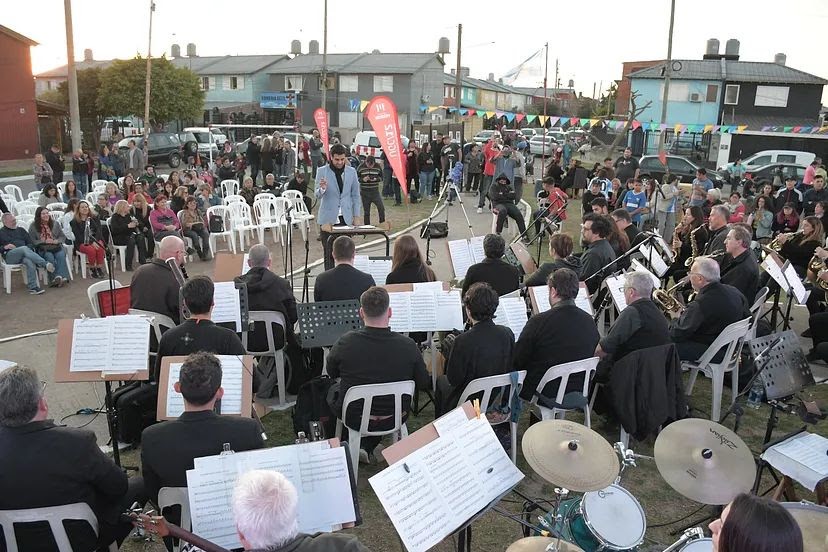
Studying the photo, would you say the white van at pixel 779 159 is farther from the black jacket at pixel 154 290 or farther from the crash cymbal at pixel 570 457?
the crash cymbal at pixel 570 457

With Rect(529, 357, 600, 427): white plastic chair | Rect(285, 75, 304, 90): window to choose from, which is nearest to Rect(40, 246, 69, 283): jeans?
Rect(529, 357, 600, 427): white plastic chair

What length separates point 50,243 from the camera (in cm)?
938

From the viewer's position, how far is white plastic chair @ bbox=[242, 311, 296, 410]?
5555 millimetres

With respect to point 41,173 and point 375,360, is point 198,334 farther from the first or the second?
point 41,173

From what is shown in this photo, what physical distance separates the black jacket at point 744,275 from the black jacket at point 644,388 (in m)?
2.26

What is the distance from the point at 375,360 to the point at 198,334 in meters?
1.31

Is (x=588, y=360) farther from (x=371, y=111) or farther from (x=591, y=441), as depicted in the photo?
(x=371, y=111)

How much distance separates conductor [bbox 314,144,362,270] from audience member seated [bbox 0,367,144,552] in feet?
19.9

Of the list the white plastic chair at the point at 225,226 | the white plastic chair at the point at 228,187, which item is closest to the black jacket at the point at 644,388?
the white plastic chair at the point at 225,226

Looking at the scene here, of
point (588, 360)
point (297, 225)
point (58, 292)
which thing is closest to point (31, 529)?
point (588, 360)

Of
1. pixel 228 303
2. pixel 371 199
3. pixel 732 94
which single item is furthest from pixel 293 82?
pixel 228 303

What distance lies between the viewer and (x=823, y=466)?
346cm

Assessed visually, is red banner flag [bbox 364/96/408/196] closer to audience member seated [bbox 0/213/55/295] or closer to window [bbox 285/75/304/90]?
audience member seated [bbox 0/213/55/295]

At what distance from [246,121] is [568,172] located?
2913 centimetres
